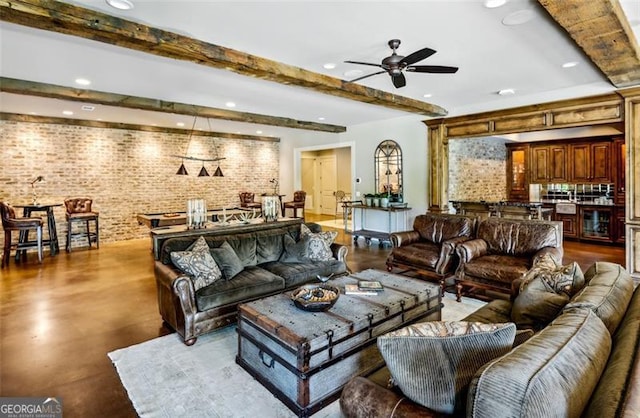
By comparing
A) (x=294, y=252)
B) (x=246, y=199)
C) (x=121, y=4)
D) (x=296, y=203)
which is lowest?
(x=294, y=252)

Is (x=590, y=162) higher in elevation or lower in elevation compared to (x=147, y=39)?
lower

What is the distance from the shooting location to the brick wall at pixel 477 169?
7359 mm

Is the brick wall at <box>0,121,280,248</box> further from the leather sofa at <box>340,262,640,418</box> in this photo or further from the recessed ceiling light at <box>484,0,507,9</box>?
the leather sofa at <box>340,262,640,418</box>

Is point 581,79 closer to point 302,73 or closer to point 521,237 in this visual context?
point 521,237

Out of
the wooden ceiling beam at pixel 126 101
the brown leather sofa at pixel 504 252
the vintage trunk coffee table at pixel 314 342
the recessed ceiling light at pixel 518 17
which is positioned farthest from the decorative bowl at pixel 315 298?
the wooden ceiling beam at pixel 126 101

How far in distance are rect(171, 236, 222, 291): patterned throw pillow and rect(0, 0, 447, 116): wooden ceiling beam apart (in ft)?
6.13

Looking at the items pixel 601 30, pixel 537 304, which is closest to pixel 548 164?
pixel 601 30

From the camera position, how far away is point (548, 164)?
8.49 metres

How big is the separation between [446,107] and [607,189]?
4.24m

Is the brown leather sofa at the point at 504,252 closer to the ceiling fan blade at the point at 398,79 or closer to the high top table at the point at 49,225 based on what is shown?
the ceiling fan blade at the point at 398,79

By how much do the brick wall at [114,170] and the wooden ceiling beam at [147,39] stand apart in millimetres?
5922

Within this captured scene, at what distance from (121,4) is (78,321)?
3025 mm

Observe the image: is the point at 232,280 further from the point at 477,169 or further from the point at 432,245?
the point at 477,169

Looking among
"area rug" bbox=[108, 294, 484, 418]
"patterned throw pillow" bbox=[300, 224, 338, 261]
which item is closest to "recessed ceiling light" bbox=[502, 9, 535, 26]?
"patterned throw pillow" bbox=[300, 224, 338, 261]
